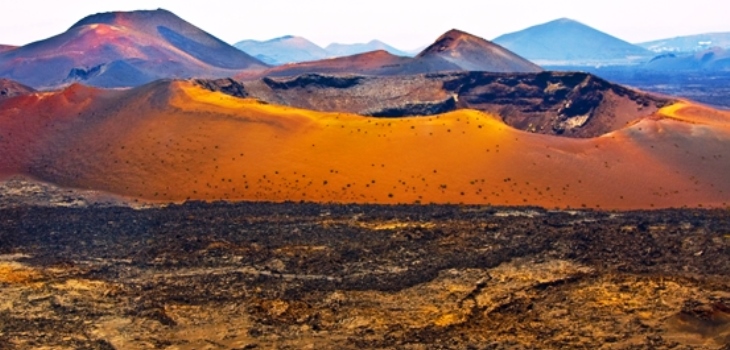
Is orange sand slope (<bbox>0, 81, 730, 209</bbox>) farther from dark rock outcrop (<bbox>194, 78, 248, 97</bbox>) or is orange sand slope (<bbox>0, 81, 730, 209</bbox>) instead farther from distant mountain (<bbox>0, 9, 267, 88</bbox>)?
distant mountain (<bbox>0, 9, 267, 88</bbox>)

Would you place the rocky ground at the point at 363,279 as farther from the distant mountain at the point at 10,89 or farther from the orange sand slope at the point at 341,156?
the distant mountain at the point at 10,89

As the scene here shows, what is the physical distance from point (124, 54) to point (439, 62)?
59623 mm

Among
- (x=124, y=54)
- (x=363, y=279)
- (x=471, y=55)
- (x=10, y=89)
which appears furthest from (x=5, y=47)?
(x=363, y=279)

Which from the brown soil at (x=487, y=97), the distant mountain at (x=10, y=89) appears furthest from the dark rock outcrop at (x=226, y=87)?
the distant mountain at (x=10, y=89)

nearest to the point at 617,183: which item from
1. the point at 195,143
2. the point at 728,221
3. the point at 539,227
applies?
the point at 728,221

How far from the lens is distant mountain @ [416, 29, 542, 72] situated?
8111 centimetres

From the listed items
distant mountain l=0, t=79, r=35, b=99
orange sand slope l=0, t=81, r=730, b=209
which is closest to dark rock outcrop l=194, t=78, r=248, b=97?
orange sand slope l=0, t=81, r=730, b=209

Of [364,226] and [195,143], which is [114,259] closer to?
[364,226]

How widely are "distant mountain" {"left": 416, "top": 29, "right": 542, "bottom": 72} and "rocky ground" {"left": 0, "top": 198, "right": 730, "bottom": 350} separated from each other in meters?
54.3

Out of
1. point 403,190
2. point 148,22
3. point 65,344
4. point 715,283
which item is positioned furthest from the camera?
point 148,22

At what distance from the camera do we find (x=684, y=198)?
31016 millimetres

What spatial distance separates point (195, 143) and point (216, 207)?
8075 millimetres

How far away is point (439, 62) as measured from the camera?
2953 inches

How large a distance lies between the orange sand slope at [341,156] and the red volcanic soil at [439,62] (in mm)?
35763
